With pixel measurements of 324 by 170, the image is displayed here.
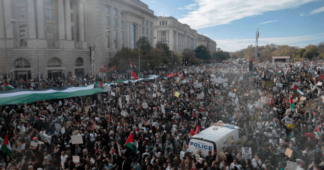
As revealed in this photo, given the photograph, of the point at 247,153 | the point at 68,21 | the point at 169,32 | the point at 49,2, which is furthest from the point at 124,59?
the point at 169,32

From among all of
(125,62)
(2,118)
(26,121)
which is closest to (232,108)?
(26,121)

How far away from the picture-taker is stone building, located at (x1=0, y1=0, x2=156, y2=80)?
40.2 m

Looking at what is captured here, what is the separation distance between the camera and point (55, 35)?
45906 millimetres

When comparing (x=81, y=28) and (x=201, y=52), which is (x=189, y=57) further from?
(x=81, y=28)

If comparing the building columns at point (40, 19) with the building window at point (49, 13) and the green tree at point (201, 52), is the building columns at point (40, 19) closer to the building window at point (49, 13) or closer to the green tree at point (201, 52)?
the building window at point (49, 13)

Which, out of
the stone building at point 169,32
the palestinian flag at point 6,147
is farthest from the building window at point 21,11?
the stone building at point 169,32

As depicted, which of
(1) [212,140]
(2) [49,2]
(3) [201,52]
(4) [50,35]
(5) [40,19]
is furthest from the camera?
(3) [201,52]

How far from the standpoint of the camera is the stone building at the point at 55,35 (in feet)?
132

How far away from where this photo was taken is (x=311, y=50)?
291 feet

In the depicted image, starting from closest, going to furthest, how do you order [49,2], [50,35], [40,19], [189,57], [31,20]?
1. [31,20]
2. [40,19]
3. [49,2]
4. [50,35]
5. [189,57]

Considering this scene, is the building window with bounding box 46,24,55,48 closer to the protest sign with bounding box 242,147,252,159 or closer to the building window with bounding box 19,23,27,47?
the building window with bounding box 19,23,27,47

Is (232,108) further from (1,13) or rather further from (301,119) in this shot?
(1,13)

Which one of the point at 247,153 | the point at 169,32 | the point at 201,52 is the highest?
the point at 169,32

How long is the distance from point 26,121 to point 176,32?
9590 cm
